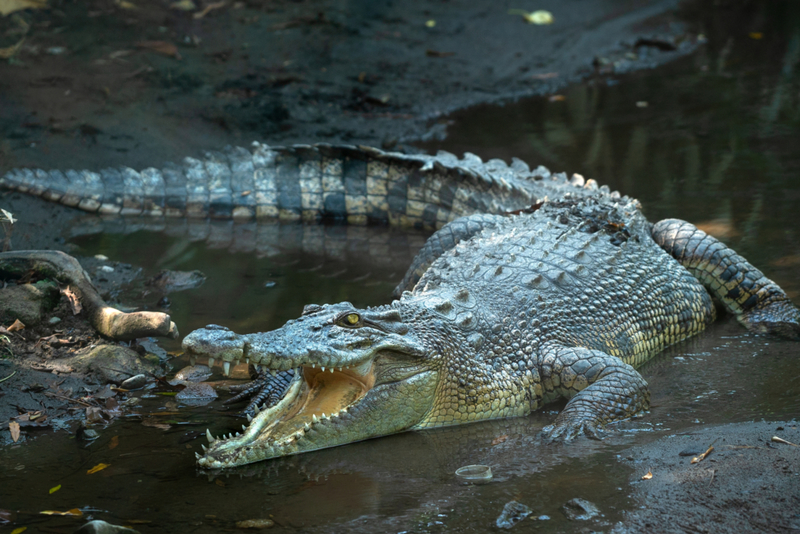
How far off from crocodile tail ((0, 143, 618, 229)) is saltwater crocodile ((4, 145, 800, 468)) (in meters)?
0.29

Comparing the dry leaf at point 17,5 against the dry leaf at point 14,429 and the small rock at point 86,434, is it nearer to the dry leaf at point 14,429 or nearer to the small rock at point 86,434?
the dry leaf at point 14,429

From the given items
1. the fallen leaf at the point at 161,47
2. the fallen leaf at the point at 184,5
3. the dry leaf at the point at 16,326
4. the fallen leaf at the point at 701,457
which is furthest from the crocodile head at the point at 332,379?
the fallen leaf at the point at 184,5

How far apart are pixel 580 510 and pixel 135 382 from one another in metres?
2.40

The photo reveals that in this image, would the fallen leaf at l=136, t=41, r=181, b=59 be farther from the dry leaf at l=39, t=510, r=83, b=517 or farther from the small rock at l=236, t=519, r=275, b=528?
the small rock at l=236, t=519, r=275, b=528

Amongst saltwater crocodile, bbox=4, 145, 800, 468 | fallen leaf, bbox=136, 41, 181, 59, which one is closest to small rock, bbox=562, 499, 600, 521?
saltwater crocodile, bbox=4, 145, 800, 468

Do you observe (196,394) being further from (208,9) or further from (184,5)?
(184,5)

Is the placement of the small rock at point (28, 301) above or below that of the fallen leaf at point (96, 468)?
above

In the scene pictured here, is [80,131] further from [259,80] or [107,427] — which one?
[107,427]

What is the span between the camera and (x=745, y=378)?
377 cm

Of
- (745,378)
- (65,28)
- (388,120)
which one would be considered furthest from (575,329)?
(65,28)

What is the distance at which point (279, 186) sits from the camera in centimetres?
668

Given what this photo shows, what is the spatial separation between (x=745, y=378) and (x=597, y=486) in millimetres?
1452

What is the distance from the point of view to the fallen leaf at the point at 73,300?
4270 mm

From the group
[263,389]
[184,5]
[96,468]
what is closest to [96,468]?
[96,468]
